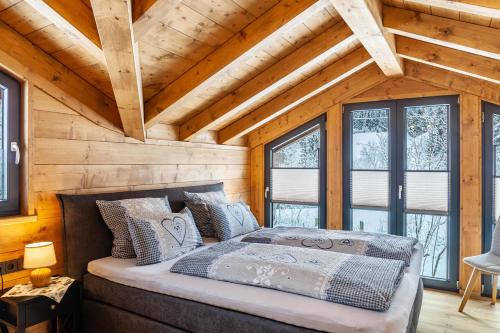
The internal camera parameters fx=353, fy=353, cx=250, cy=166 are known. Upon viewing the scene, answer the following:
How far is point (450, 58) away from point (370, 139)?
1274 mm

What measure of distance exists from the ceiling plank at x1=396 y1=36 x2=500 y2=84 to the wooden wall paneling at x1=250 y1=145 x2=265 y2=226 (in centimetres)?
224

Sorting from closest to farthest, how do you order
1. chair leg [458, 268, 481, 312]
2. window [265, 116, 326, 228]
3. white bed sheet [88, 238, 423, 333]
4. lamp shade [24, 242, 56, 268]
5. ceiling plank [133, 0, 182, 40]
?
white bed sheet [88, 238, 423, 333] < ceiling plank [133, 0, 182, 40] < lamp shade [24, 242, 56, 268] < chair leg [458, 268, 481, 312] < window [265, 116, 326, 228]

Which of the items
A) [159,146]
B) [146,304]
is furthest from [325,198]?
[146,304]

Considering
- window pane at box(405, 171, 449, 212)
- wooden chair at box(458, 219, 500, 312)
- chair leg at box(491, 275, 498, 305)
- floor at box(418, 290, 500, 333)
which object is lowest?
floor at box(418, 290, 500, 333)

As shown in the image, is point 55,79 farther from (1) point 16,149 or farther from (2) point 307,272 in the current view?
(2) point 307,272

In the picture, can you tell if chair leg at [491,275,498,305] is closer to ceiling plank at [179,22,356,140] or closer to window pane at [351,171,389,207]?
window pane at [351,171,389,207]

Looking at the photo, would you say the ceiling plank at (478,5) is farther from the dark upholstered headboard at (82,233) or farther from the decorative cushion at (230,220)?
the dark upholstered headboard at (82,233)

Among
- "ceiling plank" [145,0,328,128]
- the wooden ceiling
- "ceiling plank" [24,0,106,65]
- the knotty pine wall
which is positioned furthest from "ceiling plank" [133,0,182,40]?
the knotty pine wall

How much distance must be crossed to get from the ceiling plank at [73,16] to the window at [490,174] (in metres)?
3.71

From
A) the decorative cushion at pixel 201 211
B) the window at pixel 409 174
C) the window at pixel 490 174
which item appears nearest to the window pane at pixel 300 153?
the window at pixel 409 174

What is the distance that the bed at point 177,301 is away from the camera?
1.75 metres

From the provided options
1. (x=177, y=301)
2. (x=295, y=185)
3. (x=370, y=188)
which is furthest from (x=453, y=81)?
(x=177, y=301)

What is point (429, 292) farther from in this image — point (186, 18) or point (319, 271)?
point (186, 18)

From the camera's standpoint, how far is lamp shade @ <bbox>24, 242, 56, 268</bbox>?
213 centimetres
